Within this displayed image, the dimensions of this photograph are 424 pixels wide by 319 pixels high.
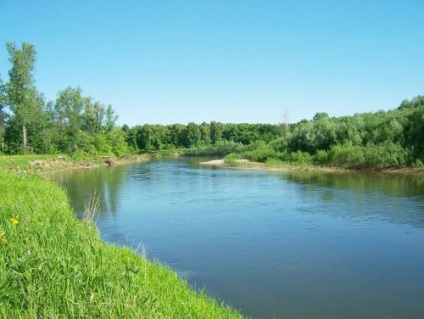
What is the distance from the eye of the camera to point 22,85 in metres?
50.7

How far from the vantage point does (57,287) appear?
18.1ft

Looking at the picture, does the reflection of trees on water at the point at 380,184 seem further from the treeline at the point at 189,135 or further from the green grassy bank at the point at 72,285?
the treeline at the point at 189,135

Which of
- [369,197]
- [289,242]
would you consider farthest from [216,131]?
[289,242]

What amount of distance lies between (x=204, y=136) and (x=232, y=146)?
22.1 meters

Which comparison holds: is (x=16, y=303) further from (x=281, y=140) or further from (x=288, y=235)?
(x=281, y=140)

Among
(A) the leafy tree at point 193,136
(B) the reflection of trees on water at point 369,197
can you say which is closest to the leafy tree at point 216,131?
(A) the leafy tree at point 193,136

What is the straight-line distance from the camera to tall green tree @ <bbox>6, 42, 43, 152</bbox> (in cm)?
4994

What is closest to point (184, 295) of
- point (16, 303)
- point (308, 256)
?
point (16, 303)

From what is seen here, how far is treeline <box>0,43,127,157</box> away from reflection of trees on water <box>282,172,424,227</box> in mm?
34674

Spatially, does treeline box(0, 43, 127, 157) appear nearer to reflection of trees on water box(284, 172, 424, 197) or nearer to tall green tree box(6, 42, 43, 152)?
tall green tree box(6, 42, 43, 152)

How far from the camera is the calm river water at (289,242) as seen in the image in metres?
9.68

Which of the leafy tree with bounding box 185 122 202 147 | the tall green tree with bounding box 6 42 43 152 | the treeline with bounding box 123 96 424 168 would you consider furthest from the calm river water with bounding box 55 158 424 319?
the leafy tree with bounding box 185 122 202 147

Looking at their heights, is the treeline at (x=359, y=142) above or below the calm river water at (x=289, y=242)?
above

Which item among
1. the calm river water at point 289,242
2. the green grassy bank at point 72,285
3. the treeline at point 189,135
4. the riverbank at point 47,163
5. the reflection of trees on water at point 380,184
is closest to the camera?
the green grassy bank at point 72,285
